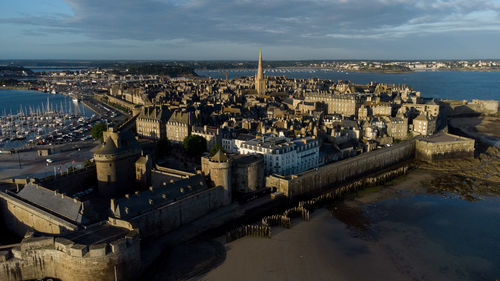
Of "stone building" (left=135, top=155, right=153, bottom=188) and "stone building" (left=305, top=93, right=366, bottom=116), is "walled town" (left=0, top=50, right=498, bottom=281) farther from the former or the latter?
"stone building" (left=305, top=93, right=366, bottom=116)

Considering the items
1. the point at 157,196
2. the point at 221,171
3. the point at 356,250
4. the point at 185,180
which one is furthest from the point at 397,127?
the point at 157,196

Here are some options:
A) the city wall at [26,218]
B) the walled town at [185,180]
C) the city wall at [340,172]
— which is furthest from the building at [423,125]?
the city wall at [26,218]

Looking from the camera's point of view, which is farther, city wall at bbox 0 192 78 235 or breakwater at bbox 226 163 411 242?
breakwater at bbox 226 163 411 242

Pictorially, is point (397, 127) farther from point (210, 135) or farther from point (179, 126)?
point (179, 126)

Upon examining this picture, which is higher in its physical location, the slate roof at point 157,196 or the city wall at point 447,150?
the slate roof at point 157,196

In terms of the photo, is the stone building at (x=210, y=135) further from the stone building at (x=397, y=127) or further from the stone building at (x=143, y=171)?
the stone building at (x=397, y=127)

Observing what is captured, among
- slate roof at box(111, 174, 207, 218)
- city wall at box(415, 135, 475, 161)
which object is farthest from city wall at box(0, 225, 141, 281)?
city wall at box(415, 135, 475, 161)
